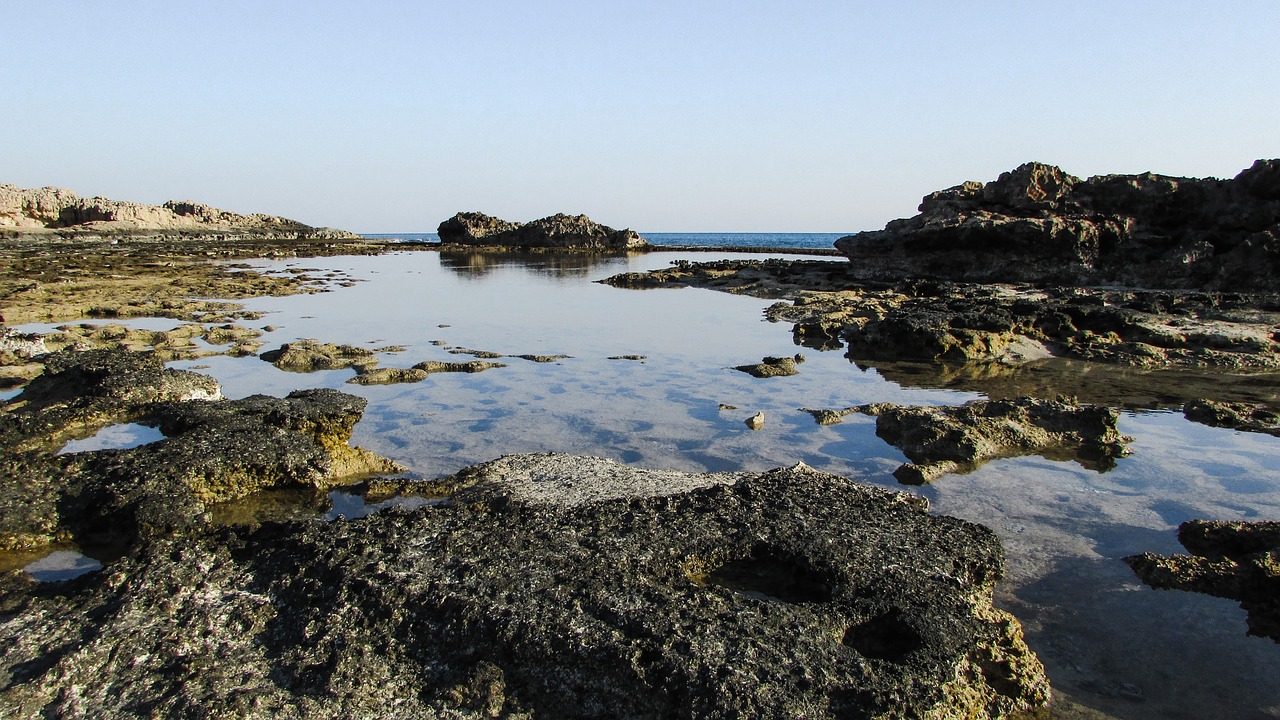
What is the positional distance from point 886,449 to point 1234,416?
434cm

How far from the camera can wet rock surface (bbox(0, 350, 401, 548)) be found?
475 centimetres

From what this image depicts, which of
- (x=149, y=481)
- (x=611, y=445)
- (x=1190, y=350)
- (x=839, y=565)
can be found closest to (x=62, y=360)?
(x=149, y=481)

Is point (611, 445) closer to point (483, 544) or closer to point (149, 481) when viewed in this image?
point (483, 544)

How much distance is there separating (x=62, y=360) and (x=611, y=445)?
600cm

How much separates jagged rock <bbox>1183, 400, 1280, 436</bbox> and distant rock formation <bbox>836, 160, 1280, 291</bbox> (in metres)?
14.0

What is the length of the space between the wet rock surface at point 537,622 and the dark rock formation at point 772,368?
20.2ft

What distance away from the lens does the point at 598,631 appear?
3.22m

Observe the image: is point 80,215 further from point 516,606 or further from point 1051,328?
point 516,606

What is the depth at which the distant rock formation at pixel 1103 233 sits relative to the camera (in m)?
20.2

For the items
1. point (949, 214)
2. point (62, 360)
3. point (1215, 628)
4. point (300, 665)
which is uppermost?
point (949, 214)

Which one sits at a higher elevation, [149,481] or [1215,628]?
[149,481]

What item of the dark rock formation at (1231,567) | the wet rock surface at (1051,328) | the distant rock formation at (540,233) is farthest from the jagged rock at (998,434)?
the distant rock formation at (540,233)

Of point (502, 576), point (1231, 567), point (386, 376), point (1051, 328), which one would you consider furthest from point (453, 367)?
point (1051, 328)

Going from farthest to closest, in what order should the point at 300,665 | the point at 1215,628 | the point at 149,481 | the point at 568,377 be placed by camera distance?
1. the point at 568,377
2. the point at 149,481
3. the point at 1215,628
4. the point at 300,665
